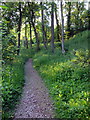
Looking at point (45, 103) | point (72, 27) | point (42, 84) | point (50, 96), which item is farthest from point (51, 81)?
point (72, 27)

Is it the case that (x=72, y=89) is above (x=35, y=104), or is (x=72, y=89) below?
above

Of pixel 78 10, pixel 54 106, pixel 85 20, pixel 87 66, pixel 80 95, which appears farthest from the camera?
pixel 78 10

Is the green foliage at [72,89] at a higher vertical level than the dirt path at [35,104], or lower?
higher

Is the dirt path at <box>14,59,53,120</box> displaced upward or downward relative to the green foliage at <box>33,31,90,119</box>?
downward

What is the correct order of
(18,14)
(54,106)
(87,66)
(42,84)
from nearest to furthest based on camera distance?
(54,106)
(87,66)
(42,84)
(18,14)

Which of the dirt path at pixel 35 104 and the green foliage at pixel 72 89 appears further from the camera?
the dirt path at pixel 35 104

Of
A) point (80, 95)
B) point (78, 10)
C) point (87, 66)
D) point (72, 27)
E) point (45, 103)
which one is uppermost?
point (78, 10)

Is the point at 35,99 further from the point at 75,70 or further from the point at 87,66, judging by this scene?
the point at 87,66

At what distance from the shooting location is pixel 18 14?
19125mm

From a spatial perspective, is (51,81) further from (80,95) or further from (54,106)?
(80,95)

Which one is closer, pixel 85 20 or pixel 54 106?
pixel 54 106

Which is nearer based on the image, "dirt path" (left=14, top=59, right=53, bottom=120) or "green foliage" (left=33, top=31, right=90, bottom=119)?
"green foliage" (left=33, top=31, right=90, bottom=119)

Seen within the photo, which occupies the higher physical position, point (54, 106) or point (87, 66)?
point (87, 66)

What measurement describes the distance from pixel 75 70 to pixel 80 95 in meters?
2.75
